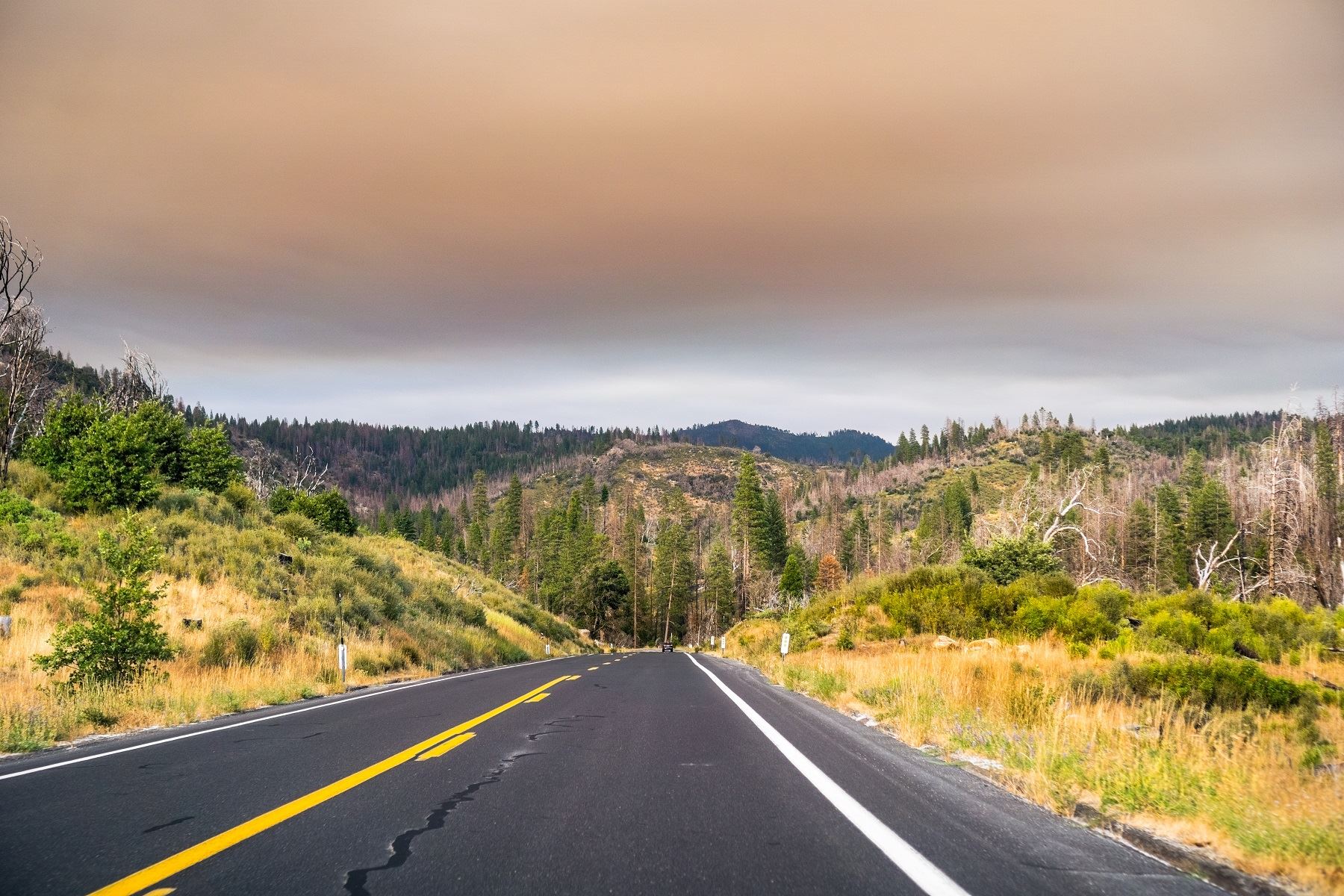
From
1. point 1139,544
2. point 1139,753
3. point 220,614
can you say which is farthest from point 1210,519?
point 220,614

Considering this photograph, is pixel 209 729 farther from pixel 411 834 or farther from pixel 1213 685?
pixel 1213 685

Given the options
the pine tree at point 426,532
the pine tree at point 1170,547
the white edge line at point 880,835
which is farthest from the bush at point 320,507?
the pine tree at point 1170,547

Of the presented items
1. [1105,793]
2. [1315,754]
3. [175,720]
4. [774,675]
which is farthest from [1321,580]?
[175,720]

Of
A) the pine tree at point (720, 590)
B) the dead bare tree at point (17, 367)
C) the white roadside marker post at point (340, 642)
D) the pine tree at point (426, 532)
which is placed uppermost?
the dead bare tree at point (17, 367)

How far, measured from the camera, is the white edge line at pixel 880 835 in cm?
376

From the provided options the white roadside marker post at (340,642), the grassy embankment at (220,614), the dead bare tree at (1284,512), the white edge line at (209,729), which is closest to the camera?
the white edge line at (209,729)

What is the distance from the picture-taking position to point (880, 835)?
468cm

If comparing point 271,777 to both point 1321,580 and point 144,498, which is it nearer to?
point 144,498

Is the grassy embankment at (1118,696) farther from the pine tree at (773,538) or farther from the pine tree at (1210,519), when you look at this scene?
the pine tree at (773,538)

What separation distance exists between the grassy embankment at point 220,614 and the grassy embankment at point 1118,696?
10.9m

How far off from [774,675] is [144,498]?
21.2m

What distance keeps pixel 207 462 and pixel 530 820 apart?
108ft

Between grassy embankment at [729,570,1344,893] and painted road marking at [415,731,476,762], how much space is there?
532cm

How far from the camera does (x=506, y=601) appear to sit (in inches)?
2158
